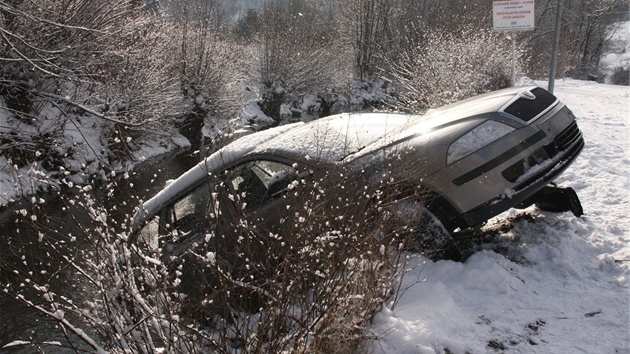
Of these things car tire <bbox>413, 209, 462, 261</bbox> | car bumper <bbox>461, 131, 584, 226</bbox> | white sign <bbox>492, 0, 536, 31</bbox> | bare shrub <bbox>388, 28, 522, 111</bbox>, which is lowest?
bare shrub <bbox>388, 28, 522, 111</bbox>

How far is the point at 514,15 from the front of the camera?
10.0 metres

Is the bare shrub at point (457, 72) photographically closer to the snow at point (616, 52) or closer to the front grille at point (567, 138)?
the front grille at point (567, 138)

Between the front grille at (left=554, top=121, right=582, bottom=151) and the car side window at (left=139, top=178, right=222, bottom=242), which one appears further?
the front grille at (left=554, top=121, right=582, bottom=151)

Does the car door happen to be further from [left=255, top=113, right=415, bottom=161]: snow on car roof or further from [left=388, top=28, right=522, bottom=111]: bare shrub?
[left=388, top=28, right=522, bottom=111]: bare shrub

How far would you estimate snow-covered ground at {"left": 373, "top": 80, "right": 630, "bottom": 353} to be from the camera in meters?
2.92

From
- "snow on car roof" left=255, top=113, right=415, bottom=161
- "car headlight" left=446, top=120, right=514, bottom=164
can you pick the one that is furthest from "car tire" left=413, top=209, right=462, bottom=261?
"snow on car roof" left=255, top=113, right=415, bottom=161

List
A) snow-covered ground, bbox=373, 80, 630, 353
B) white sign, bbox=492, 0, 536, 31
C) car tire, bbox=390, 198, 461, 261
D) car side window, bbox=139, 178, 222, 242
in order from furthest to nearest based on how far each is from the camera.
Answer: white sign, bbox=492, 0, 536, 31
car tire, bbox=390, 198, 461, 261
car side window, bbox=139, 178, 222, 242
snow-covered ground, bbox=373, 80, 630, 353

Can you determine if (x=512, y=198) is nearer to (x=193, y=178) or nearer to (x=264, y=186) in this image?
(x=264, y=186)

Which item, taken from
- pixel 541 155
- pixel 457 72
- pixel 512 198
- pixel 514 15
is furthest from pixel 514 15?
pixel 512 198

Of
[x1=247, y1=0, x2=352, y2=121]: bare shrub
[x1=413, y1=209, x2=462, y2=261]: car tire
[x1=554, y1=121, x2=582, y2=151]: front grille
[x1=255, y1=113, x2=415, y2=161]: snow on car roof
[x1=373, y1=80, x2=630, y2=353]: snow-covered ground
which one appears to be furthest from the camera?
[x1=247, y1=0, x2=352, y2=121]: bare shrub

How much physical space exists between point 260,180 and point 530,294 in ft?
7.33

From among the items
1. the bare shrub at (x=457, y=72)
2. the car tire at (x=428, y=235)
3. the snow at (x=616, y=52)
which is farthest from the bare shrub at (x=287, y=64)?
the snow at (x=616, y=52)

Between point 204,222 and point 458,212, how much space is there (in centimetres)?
197

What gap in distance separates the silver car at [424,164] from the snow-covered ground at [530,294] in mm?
388
